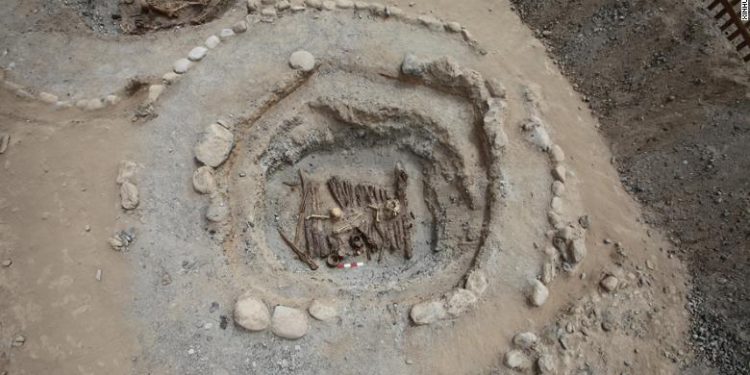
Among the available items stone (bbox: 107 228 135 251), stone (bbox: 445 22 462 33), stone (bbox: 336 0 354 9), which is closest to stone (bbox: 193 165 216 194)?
stone (bbox: 107 228 135 251)

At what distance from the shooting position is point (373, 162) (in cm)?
1047

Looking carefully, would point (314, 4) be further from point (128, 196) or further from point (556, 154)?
point (556, 154)

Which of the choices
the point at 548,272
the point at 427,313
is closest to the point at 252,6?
the point at 427,313

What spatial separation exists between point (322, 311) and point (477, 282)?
107 inches

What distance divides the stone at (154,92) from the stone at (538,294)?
800cm

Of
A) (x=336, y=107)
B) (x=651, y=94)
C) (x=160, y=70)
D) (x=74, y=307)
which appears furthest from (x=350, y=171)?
(x=651, y=94)

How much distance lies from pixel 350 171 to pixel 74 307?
5.97 metres

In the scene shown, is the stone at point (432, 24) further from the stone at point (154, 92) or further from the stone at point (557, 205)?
the stone at point (154, 92)

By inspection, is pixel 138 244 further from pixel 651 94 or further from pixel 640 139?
pixel 651 94

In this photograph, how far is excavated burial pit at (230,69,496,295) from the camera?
8.82 meters

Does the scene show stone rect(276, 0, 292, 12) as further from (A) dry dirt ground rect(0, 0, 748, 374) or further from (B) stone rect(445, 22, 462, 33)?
(B) stone rect(445, 22, 462, 33)

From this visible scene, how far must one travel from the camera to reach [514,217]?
8.17m

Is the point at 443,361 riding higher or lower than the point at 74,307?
higher

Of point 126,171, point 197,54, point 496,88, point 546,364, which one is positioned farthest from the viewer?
point 496,88
